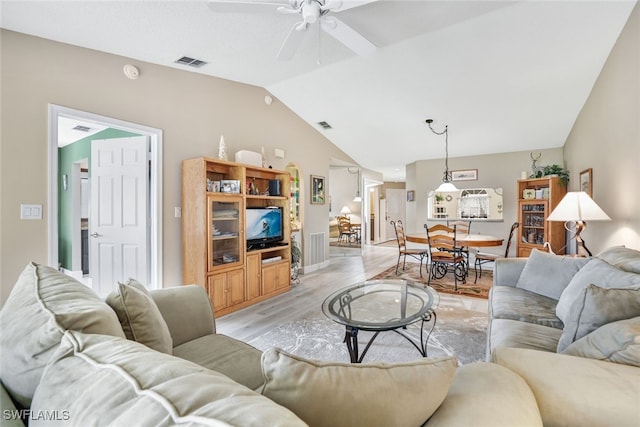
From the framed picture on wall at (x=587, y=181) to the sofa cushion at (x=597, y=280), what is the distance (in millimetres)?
2256

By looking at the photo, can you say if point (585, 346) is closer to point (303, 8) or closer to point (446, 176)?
point (303, 8)

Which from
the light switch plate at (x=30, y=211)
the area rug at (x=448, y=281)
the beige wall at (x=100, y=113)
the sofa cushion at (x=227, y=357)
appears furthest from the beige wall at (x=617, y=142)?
the light switch plate at (x=30, y=211)

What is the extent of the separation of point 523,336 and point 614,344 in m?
0.70

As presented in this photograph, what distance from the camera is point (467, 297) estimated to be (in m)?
3.84

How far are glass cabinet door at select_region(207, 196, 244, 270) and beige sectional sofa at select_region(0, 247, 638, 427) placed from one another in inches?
89.9

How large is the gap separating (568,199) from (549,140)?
120 inches

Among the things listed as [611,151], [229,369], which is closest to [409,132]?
[611,151]

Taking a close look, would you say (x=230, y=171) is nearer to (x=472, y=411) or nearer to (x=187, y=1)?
(x=187, y=1)

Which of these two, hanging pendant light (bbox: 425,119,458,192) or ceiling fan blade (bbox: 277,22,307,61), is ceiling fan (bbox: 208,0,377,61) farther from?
hanging pendant light (bbox: 425,119,458,192)

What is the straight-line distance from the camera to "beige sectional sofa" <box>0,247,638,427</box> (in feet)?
1.60

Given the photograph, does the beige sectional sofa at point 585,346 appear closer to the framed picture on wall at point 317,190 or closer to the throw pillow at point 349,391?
the throw pillow at point 349,391

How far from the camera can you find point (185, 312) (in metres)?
1.71

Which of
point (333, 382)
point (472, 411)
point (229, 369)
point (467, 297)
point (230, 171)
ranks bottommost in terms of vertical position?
point (467, 297)

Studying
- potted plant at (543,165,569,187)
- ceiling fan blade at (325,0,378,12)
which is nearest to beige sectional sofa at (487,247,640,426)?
ceiling fan blade at (325,0,378,12)
